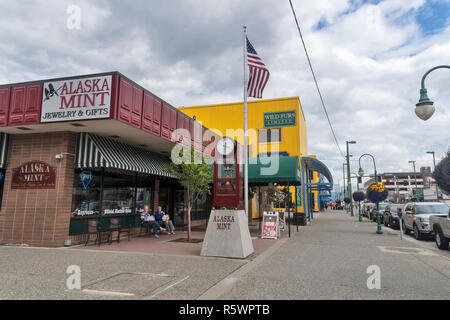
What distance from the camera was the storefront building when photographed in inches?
384

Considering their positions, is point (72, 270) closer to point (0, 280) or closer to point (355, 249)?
point (0, 280)

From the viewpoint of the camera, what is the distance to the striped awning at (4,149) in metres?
11.3

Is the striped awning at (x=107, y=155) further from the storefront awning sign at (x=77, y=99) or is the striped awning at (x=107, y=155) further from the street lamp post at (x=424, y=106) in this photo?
the street lamp post at (x=424, y=106)

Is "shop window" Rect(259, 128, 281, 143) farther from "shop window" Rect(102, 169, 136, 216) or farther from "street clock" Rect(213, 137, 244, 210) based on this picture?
"street clock" Rect(213, 137, 244, 210)

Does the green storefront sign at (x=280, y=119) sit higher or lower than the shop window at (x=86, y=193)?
higher

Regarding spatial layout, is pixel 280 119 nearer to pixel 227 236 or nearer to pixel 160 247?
pixel 160 247

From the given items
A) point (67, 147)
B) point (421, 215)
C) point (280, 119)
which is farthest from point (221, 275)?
point (280, 119)

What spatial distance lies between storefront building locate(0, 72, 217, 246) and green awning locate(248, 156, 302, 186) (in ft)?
16.0

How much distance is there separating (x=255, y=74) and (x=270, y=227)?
6619 mm

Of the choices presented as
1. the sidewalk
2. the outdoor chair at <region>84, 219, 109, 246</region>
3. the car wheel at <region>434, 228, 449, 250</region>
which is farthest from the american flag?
the car wheel at <region>434, 228, 449, 250</region>

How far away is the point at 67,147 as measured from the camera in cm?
1073

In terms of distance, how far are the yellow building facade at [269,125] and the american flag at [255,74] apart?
13863mm

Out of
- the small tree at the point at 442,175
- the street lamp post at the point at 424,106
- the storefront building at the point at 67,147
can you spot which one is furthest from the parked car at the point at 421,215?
the storefront building at the point at 67,147

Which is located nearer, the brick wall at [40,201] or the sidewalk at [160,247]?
the sidewalk at [160,247]
